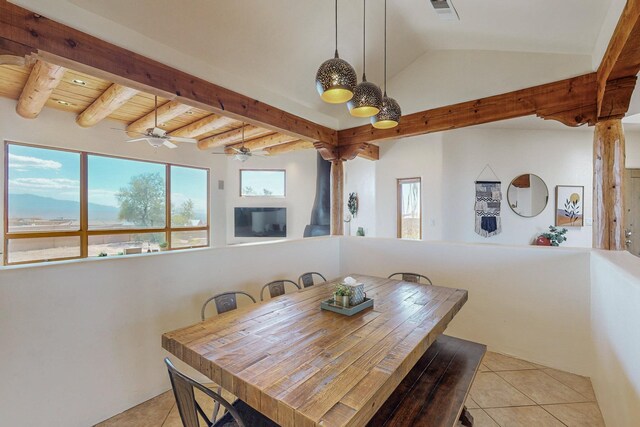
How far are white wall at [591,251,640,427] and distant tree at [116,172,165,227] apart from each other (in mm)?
6832

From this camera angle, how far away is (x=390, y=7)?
3037 millimetres

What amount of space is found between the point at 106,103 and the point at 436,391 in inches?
187

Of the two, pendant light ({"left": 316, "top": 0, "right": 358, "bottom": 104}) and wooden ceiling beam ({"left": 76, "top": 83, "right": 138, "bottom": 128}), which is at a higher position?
wooden ceiling beam ({"left": 76, "top": 83, "right": 138, "bottom": 128})

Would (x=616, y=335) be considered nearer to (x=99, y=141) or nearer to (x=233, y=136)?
(x=233, y=136)

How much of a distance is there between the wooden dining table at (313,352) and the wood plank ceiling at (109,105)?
2990 mm

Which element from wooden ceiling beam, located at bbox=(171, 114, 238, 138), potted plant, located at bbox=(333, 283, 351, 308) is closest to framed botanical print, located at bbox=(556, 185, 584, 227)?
potted plant, located at bbox=(333, 283, 351, 308)

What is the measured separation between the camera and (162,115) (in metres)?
4.31

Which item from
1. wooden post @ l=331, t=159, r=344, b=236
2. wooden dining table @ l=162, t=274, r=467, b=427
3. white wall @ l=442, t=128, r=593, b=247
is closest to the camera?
wooden dining table @ l=162, t=274, r=467, b=427

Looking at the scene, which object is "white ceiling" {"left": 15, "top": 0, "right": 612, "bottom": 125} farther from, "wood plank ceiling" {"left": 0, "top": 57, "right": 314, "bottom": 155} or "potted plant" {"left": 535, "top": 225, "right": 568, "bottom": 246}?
"potted plant" {"left": 535, "top": 225, "right": 568, "bottom": 246}

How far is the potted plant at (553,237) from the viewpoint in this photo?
4773 mm

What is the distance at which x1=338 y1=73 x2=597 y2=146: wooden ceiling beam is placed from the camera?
9.12 ft

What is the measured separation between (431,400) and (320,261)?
255 centimetres


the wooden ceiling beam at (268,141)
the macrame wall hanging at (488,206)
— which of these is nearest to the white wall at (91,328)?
the wooden ceiling beam at (268,141)

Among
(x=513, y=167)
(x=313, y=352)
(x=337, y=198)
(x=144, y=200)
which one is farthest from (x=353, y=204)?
(x=313, y=352)
